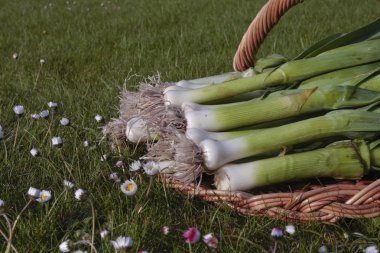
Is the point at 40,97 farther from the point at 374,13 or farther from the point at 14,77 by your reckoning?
the point at 374,13

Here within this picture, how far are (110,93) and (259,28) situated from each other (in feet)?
2.96

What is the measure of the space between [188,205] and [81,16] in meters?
4.21

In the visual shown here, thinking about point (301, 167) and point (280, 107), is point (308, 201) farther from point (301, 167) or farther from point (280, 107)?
point (280, 107)

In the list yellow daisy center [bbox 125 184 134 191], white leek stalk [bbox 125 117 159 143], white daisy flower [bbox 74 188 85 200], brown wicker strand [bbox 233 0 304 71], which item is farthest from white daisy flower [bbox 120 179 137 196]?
brown wicker strand [bbox 233 0 304 71]

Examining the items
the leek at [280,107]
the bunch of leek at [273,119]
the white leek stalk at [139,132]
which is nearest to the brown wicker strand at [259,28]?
the bunch of leek at [273,119]

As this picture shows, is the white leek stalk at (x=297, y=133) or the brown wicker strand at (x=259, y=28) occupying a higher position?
the brown wicker strand at (x=259, y=28)

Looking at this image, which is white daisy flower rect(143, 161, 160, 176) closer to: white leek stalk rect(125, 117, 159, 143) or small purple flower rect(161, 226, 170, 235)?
small purple flower rect(161, 226, 170, 235)

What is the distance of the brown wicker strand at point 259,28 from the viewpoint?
86.0 inches

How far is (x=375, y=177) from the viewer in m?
1.95

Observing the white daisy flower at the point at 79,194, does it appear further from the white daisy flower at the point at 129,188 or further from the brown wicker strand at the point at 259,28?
the brown wicker strand at the point at 259,28

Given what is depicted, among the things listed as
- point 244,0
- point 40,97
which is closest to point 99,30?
point 40,97

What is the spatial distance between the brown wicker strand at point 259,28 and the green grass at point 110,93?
62cm

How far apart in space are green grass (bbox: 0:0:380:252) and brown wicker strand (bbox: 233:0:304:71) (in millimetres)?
622

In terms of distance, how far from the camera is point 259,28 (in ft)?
7.46
